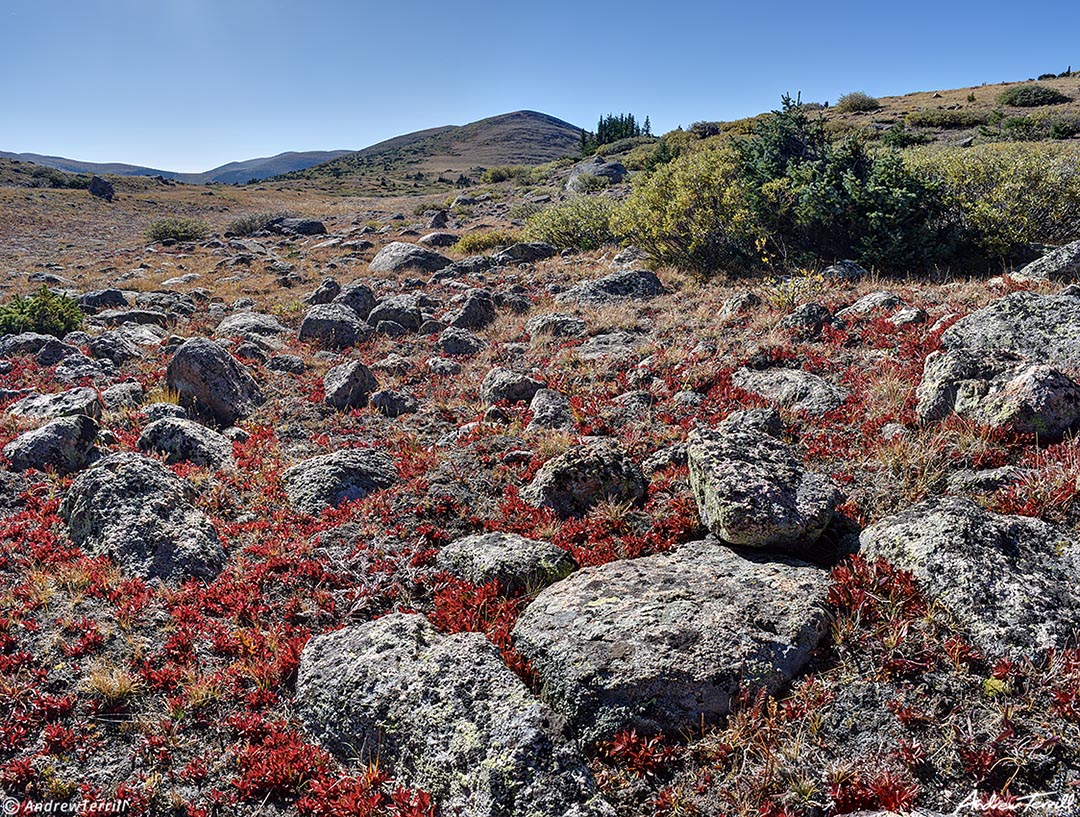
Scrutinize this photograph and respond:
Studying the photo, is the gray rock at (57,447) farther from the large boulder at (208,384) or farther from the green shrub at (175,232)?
the green shrub at (175,232)

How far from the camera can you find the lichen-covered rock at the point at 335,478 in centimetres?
839

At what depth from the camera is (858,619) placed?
470cm

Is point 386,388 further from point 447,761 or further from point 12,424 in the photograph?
point 447,761

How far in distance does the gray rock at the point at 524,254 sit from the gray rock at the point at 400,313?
8027 millimetres

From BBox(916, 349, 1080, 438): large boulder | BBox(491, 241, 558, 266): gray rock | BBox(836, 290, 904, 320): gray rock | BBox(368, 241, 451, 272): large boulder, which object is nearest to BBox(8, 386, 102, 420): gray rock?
BBox(916, 349, 1080, 438): large boulder

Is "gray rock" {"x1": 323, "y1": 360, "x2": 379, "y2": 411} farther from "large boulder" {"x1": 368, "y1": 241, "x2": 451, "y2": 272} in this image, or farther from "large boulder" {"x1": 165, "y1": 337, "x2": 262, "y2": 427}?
"large boulder" {"x1": 368, "y1": 241, "x2": 451, "y2": 272}

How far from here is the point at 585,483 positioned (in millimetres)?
7543

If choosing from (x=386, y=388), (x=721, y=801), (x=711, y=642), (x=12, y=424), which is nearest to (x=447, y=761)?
(x=721, y=801)

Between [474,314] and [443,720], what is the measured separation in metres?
14.1

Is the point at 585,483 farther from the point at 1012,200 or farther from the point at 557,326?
the point at 1012,200

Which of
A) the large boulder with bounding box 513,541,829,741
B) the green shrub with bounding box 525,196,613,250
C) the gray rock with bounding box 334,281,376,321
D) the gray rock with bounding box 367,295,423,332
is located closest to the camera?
the large boulder with bounding box 513,541,829,741

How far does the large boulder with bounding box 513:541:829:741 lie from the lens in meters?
4.37

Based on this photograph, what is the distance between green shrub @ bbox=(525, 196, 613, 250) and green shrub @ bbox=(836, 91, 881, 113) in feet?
142

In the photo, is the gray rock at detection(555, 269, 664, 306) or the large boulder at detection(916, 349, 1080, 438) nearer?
the large boulder at detection(916, 349, 1080, 438)
